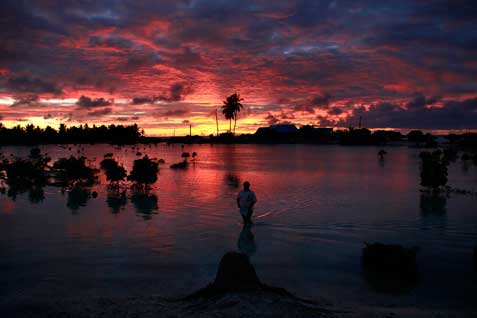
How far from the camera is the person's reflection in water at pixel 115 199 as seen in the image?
19.3m

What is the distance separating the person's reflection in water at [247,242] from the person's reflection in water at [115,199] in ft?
23.2

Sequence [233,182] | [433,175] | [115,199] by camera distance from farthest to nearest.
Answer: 1. [233,182]
2. [433,175]
3. [115,199]

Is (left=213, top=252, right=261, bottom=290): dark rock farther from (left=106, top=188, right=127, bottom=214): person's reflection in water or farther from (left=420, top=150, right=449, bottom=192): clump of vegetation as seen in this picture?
(left=420, top=150, right=449, bottom=192): clump of vegetation

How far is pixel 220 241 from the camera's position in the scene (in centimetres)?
1307

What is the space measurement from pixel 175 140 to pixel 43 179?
507 ft

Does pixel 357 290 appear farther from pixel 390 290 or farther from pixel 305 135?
pixel 305 135

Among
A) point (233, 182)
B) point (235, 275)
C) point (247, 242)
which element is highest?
point (235, 275)

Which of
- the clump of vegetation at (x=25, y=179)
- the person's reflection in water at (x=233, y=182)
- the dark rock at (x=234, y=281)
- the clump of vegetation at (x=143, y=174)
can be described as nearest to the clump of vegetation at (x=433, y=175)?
the person's reflection in water at (x=233, y=182)

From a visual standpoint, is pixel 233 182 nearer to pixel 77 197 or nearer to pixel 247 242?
pixel 77 197

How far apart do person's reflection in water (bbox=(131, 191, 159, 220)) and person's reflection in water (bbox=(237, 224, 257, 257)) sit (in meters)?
4.76

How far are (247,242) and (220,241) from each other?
2.99ft

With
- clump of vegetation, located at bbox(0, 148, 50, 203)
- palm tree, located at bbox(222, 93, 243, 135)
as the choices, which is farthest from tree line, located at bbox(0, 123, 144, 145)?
clump of vegetation, located at bbox(0, 148, 50, 203)

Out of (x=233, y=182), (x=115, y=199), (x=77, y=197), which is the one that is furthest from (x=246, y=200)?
(x=233, y=182)

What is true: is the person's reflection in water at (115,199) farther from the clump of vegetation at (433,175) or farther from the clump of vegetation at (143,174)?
the clump of vegetation at (433,175)
